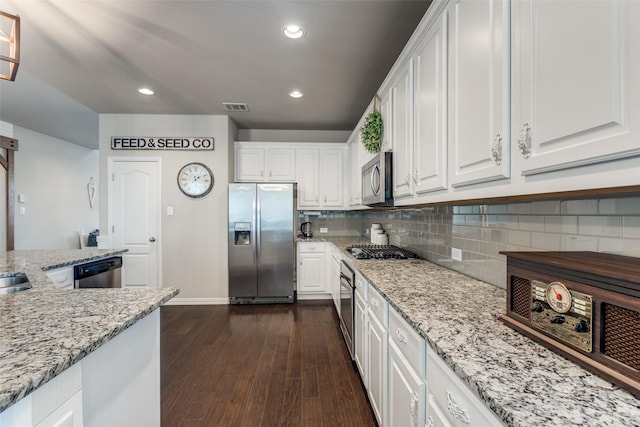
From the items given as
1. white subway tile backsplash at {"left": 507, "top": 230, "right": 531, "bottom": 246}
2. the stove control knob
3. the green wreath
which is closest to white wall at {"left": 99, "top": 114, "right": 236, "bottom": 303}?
the green wreath

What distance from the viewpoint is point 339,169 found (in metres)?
4.39

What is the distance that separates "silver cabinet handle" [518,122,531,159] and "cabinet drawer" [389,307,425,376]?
700 millimetres

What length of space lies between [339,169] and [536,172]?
11.9 ft

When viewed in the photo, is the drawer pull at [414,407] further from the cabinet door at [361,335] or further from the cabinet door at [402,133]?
the cabinet door at [402,133]

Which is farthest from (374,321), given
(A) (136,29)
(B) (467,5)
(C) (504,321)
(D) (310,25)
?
(A) (136,29)

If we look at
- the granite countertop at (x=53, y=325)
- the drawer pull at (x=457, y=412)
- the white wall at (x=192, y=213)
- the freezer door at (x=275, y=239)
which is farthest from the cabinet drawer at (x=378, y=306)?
the white wall at (x=192, y=213)

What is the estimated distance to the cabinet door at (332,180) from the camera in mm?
4383

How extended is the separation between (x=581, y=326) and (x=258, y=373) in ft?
7.22

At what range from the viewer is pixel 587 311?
653 mm

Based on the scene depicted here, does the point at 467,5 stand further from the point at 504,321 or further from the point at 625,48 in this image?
the point at 504,321

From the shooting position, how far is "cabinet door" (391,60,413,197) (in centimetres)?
174

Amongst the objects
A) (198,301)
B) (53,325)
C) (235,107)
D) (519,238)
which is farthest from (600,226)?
(198,301)

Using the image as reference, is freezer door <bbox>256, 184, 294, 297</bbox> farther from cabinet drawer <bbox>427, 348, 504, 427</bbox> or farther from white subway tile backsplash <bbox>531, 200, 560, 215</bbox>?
cabinet drawer <bbox>427, 348, 504, 427</bbox>

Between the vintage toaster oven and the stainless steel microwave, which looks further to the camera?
the stainless steel microwave
